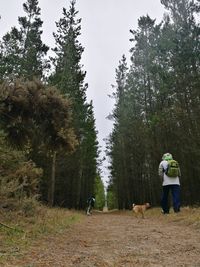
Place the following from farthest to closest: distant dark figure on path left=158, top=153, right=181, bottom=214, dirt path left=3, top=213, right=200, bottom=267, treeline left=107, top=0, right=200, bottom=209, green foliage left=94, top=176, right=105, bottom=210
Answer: green foliage left=94, top=176, right=105, bottom=210
treeline left=107, top=0, right=200, bottom=209
distant dark figure on path left=158, top=153, right=181, bottom=214
dirt path left=3, top=213, right=200, bottom=267

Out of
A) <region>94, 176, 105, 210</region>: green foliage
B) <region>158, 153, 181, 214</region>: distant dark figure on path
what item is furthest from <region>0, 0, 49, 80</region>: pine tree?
<region>94, 176, 105, 210</region>: green foliage

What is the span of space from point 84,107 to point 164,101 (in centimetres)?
807

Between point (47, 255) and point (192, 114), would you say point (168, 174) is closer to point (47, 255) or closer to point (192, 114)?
point (47, 255)

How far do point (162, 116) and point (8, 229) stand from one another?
18.2m

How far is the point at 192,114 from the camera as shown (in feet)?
68.5

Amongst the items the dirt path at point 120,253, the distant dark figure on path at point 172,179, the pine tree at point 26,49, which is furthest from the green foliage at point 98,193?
the dirt path at point 120,253

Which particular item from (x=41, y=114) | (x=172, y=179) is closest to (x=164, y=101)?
(x=172, y=179)

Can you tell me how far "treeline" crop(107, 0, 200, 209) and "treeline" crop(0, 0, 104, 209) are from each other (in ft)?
15.1

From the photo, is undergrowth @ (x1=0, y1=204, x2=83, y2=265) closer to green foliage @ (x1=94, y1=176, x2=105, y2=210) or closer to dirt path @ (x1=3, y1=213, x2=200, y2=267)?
dirt path @ (x1=3, y1=213, x2=200, y2=267)

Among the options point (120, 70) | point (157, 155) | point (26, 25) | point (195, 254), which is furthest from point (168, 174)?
point (120, 70)

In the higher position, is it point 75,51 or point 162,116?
point 75,51

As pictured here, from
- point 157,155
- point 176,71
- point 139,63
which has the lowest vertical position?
point 157,155

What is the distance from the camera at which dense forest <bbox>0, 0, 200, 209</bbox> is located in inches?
393

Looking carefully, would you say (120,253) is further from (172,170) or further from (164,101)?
(164,101)
